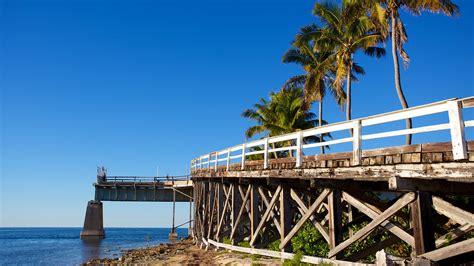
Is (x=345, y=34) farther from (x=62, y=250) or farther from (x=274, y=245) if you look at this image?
(x=62, y=250)

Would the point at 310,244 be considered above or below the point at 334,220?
below

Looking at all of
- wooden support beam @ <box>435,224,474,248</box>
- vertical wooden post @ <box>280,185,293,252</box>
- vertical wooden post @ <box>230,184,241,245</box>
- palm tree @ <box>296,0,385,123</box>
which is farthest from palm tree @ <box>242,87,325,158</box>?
wooden support beam @ <box>435,224,474,248</box>

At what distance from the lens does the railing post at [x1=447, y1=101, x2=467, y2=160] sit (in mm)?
6773

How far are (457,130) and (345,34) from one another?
16.8 m

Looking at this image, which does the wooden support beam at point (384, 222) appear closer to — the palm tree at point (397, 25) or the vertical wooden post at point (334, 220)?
the vertical wooden post at point (334, 220)

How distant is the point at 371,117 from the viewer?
8.89m

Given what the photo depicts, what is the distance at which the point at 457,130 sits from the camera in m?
6.87

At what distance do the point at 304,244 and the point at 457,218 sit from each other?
6.73 meters

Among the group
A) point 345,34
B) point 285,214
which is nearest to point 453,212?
point 285,214

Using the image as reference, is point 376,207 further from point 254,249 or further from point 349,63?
point 349,63

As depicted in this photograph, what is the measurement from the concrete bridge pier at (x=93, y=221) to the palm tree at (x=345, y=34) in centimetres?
3482

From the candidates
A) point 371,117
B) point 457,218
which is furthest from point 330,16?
point 457,218

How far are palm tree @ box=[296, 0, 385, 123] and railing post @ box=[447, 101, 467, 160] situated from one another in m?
→ 15.1

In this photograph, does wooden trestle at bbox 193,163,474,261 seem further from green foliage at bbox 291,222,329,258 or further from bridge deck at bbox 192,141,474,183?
green foliage at bbox 291,222,329,258
